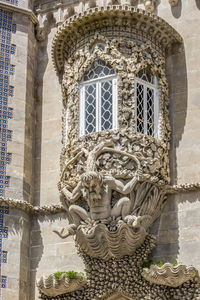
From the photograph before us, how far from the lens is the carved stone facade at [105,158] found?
16688mm

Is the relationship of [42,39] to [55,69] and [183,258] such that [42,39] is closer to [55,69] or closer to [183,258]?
[55,69]

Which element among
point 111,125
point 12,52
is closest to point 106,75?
point 111,125

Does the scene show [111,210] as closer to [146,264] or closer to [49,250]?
[146,264]

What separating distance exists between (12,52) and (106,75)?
236cm

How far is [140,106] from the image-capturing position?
17.6 m

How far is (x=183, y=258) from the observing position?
1664 cm

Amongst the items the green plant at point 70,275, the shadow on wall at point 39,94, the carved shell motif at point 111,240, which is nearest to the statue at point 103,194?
the carved shell motif at point 111,240

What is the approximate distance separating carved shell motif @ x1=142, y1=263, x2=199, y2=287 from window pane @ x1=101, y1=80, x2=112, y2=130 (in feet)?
9.63

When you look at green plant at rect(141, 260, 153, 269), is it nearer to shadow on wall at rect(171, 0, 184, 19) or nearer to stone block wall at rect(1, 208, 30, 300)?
stone block wall at rect(1, 208, 30, 300)

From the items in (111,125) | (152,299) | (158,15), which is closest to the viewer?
(152,299)

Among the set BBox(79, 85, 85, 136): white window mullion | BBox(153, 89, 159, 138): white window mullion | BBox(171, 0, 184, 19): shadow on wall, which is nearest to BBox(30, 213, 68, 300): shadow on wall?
BBox(79, 85, 85, 136): white window mullion

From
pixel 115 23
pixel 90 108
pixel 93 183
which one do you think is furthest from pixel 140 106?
pixel 93 183

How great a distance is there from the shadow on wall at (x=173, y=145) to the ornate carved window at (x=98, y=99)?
47.5 inches

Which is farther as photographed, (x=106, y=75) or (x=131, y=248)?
(x=106, y=75)
